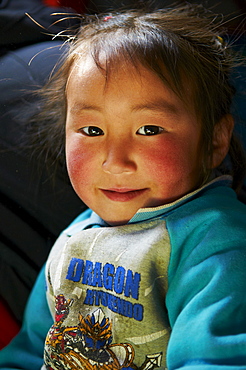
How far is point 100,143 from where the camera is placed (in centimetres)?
98

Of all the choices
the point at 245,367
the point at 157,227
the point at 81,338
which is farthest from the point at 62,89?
the point at 245,367

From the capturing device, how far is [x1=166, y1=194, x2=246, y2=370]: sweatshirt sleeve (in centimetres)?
Answer: 77

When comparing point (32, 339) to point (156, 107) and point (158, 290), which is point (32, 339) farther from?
point (156, 107)

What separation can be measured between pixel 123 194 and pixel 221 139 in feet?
0.75

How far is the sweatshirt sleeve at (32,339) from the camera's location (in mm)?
1194

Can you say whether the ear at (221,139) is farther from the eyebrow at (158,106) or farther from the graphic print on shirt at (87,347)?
the graphic print on shirt at (87,347)

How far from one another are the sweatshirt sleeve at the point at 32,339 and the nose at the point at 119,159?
0.43 metres

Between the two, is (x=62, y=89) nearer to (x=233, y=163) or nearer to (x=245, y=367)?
(x=233, y=163)

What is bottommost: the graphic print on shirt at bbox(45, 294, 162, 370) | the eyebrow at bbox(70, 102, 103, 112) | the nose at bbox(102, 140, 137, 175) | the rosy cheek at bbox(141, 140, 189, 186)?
the graphic print on shirt at bbox(45, 294, 162, 370)

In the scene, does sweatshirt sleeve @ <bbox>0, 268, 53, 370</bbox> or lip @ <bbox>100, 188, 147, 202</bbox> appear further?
sweatshirt sleeve @ <bbox>0, 268, 53, 370</bbox>

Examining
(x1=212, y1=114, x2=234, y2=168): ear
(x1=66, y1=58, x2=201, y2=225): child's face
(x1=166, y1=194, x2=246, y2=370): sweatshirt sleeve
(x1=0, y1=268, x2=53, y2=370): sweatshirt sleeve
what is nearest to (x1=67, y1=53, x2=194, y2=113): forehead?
(x1=66, y1=58, x2=201, y2=225): child's face

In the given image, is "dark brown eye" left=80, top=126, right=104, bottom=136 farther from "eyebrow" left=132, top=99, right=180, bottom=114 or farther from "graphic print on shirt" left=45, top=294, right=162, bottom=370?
"graphic print on shirt" left=45, top=294, right=162, bottom=370

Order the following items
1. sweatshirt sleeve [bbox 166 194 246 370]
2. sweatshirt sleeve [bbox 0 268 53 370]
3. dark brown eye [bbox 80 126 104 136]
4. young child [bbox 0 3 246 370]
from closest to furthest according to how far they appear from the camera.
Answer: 1. sweatshirt sleeve [bbox 166 194 246 370]
2. young child [bbox 0 3 246 370]
3. dark brown eye [bbox 80 126 104 136]
4. sweatshirt sleeve [bbox 0 268 53 370]

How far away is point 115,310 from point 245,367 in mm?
275
